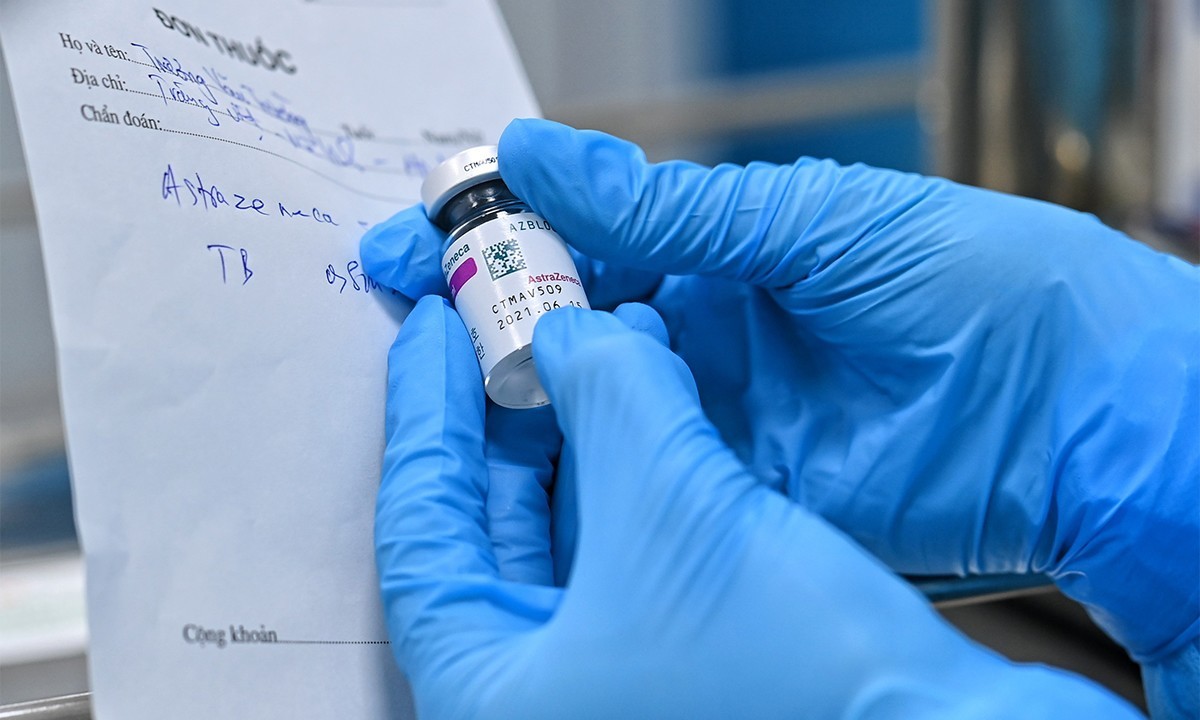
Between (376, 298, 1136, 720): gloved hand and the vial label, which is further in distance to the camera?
the vial label

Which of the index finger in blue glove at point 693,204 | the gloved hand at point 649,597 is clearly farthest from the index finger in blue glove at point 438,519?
the index finger in blue glove at point 693,204

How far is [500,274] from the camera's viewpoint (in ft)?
1.82

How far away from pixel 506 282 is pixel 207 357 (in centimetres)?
17

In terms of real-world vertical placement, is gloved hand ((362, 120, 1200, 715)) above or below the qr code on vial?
below

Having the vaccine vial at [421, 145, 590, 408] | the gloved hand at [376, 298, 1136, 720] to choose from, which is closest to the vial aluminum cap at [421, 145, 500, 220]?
the vaccine vial at [421, 145, 590, 408]

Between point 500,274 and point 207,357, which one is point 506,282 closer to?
point 500,274

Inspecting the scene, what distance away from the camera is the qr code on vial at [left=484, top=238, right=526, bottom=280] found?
56 cm

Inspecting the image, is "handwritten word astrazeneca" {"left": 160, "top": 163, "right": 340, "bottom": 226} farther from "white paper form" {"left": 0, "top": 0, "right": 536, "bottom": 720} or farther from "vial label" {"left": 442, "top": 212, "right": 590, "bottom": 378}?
"vial label" {"left": 442, "top": 212, "right": 590, "bottom": 378}

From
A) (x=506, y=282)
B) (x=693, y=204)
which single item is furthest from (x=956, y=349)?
(x=506, y=282)

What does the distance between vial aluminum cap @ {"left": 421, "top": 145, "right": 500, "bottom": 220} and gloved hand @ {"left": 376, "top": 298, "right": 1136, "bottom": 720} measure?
0.13 m

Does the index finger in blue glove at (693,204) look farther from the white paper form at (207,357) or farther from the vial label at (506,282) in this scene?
the white paper form at (207,357)

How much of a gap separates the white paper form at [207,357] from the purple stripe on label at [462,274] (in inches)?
2.8

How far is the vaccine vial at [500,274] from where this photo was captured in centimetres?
55

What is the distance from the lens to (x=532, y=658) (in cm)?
45
